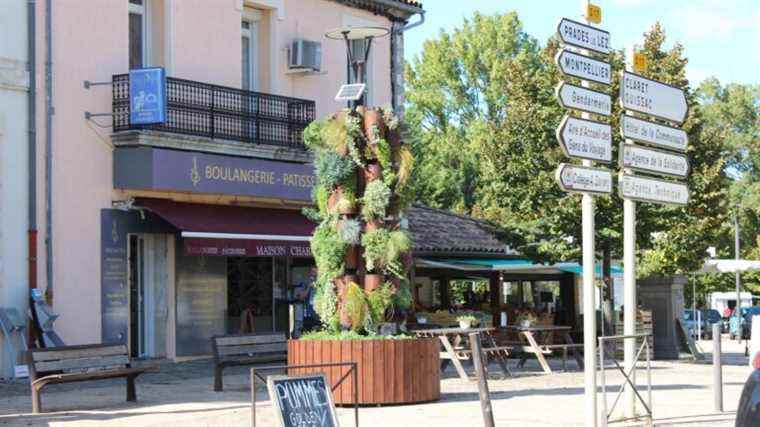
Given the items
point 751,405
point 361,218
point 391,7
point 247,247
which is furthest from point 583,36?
point 391,7

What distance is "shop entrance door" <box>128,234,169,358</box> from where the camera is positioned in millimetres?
22578

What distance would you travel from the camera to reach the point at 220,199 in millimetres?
23547

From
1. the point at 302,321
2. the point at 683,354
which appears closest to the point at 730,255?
the point at 683,354

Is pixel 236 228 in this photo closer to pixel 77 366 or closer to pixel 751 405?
pixel 77 366

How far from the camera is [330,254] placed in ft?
49.6

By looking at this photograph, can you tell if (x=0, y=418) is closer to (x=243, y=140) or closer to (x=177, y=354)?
(x=177, y=354)

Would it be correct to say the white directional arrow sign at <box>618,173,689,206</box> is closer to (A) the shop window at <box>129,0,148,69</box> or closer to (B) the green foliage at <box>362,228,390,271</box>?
(B) the green foliage at <box>362,228,390,271</box>

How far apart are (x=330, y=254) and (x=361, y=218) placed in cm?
62

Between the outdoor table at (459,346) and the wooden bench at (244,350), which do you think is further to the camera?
the outdoor table at (459,346)

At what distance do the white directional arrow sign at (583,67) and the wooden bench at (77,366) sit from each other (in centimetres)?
647

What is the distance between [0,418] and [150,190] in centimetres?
841

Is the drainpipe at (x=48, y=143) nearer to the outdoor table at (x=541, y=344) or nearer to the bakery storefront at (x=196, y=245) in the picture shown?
the bakery storefront at (x=196, y=245)

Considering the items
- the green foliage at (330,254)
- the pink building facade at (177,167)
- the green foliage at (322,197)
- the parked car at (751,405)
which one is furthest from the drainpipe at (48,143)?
the parked car at (751,405)

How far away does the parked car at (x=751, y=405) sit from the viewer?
27.8ft
